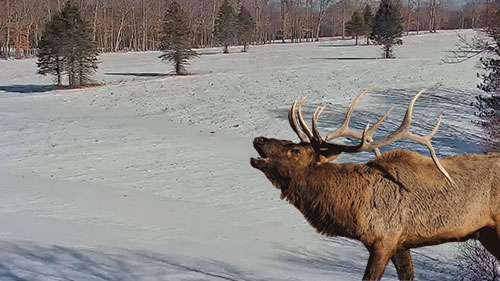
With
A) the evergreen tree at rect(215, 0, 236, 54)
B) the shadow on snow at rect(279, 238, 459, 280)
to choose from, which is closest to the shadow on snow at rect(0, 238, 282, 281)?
the shadow on snow at rect(279, 238, 459, 280)

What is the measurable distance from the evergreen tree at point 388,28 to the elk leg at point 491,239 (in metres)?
39.7

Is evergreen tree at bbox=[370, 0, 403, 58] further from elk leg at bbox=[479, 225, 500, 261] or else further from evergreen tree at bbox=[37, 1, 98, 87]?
elk leg at bbox=[479, 225, 500, 261]

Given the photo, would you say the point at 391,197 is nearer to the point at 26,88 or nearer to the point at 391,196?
the point at 391,196

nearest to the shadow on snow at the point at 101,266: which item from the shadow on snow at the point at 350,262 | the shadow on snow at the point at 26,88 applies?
the shadow on snow at the point at 350,262

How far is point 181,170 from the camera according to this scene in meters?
15.0

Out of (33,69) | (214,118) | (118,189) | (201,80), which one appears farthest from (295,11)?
(118,189)

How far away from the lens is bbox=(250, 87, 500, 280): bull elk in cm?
407

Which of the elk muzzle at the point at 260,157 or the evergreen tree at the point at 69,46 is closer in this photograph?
the elk muzzle at the point at 260,157

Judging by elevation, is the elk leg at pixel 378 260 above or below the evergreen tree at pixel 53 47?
below

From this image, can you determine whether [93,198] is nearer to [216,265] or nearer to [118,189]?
[118,189]

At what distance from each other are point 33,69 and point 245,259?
39.4 metres

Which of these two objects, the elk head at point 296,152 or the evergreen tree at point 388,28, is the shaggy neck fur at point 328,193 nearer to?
the elk head at point 296,152

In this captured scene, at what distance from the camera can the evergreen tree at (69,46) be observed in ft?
102

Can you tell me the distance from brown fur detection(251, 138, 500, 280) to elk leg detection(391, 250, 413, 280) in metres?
0.25
